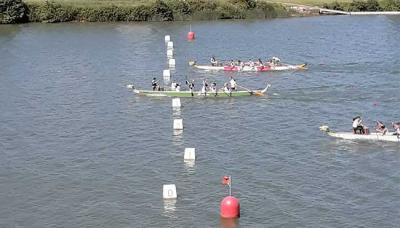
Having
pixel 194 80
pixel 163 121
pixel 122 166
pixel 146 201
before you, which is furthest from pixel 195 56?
pixel 146 201

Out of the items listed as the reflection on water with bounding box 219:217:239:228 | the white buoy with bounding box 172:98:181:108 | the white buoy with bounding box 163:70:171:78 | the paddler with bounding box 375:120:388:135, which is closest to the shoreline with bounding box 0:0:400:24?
the white buoy with bounding box 163:70:171:78

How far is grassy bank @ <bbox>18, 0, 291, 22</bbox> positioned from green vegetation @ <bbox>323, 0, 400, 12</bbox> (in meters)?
10.1

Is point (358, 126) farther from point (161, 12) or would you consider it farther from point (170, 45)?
point (161, 12)

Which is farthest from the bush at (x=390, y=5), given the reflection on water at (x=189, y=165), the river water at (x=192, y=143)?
the reflection on water at (x=189, y=165)

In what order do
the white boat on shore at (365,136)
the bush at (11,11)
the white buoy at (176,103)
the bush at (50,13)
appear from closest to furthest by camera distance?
the white boat on shore at (365,136), the white buoy at (176,103), the bush at (11,11), the bush at (50,13)

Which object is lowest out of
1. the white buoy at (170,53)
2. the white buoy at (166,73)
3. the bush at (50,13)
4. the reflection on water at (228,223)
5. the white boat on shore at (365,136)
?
the reflection on water at (228,223)

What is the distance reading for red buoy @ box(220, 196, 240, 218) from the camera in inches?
1184

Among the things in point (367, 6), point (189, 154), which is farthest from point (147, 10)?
point (189, 154)

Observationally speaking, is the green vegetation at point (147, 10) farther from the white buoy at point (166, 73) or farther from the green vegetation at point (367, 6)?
the white buoy at point (166, 73)

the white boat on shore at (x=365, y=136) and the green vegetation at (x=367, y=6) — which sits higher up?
the green vegetation at (x=367, y=6)

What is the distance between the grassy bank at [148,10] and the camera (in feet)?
333

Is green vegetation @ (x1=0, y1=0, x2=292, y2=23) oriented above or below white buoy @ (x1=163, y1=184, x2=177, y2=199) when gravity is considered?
above

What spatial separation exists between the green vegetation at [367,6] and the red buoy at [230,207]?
86570mm

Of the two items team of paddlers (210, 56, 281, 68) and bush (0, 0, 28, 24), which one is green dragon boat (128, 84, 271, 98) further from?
bush (0, 0, 28, 24)
